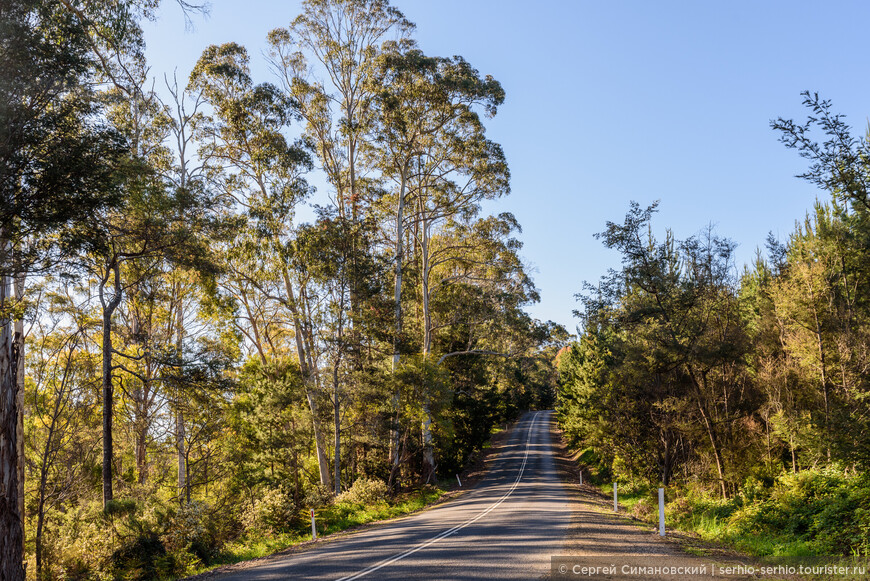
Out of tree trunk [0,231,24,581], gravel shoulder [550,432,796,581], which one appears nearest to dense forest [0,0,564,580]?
tree trunk [0,231,24,581]

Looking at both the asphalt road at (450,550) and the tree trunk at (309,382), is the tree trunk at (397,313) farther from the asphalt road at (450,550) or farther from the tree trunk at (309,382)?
the asphalt road at (450,550)

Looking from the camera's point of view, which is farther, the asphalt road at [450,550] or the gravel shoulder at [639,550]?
the gravel shoulder at [639,550]

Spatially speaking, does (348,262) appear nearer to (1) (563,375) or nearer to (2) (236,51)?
(2) (236,51)

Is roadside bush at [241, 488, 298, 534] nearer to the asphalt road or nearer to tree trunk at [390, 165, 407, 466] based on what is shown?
the asphalt road

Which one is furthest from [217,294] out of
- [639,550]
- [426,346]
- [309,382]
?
[639,550]

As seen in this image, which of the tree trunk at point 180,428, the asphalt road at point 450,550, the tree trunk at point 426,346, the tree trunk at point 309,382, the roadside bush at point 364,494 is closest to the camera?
the asphalt road at point 450,550

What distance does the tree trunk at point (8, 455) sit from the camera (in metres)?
9.74

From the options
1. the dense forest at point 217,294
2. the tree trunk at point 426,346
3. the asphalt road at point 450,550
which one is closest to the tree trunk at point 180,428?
the dense forest at point 217,294

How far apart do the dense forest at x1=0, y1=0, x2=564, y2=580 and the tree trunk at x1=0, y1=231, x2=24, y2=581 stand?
43 mm

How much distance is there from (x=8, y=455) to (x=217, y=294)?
1311 cm

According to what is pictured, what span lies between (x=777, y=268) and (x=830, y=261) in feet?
29.3

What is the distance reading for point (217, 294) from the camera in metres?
23.0

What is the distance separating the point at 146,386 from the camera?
2016cm

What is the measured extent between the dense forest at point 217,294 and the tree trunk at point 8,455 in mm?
43
